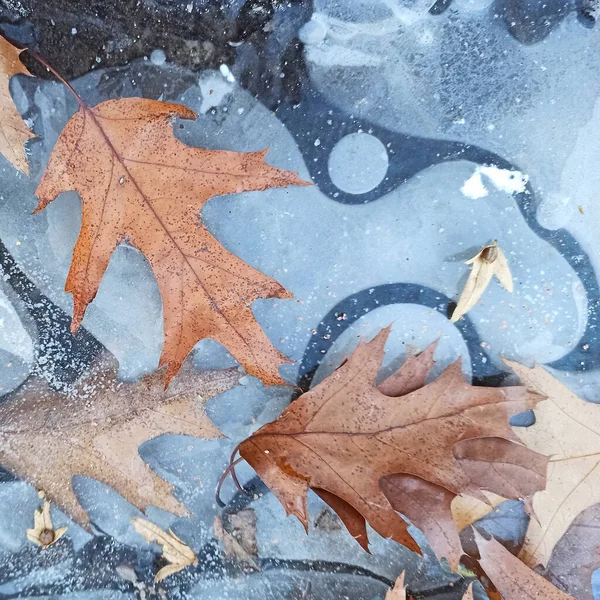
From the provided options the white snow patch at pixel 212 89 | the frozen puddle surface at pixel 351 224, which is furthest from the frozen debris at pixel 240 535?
the white snow patch at pixel 212 89

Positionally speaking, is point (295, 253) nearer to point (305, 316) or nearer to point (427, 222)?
point (305, 316)

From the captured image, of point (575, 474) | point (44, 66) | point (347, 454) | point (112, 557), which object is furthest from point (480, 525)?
point (44, 66)

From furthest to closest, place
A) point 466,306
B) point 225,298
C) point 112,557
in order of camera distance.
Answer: point 112,557
point 466,306
point 225,298

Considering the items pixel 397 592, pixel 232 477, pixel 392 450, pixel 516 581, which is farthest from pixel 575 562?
pixel 232 477

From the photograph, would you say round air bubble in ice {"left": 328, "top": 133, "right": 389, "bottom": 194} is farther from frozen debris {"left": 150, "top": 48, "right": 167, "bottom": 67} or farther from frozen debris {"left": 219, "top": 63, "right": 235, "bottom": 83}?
frozen debris {"left": 150, "top": 48, "right": 167, "bottom": 67}

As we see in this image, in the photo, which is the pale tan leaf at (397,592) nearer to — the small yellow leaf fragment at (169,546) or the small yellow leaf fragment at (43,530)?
the small yellow leaf fragment at (169,546)
